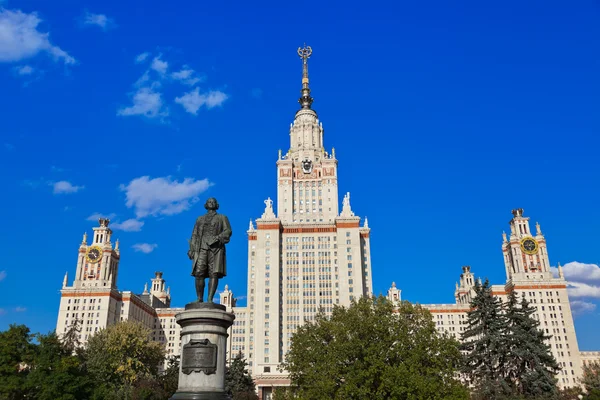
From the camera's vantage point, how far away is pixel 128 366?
75.9m

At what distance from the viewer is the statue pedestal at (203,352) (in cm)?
1867

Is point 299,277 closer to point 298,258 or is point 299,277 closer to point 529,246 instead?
point 298,258

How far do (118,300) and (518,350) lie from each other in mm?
115079

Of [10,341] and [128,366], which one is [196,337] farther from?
[128,366]

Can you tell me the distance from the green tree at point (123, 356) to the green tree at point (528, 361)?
4394 centimetres

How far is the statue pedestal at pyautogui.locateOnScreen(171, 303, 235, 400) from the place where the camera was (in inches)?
735

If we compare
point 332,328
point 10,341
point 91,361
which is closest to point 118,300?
point 91,361

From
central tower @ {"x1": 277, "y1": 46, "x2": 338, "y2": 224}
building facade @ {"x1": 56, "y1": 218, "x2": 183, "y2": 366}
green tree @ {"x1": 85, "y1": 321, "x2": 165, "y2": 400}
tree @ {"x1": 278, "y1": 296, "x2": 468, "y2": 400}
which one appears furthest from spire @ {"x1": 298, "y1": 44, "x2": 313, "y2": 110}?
tree @ {"x1": 278, "y1": 296, "x2": 468, "y2": 400}

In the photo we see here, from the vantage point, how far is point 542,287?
454 feet

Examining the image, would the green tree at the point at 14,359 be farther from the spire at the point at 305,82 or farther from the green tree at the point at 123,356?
the spire at the point at 305,82

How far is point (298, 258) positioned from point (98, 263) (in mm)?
55086

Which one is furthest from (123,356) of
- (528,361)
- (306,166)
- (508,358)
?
(306,166)

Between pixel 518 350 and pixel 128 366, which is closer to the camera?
pixel 518 350

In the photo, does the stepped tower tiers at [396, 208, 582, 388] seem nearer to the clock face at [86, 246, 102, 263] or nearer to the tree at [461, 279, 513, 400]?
the tree at [461, 279, 513, 400]
